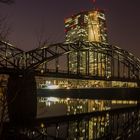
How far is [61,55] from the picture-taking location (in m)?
69.2

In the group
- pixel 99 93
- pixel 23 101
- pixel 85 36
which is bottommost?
pixel 23 101

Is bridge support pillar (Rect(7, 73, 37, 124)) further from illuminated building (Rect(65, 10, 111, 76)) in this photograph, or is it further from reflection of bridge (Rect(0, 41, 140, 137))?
illuminated building (Rect(65, 10, 111, 76))

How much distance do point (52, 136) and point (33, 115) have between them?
22.9 m

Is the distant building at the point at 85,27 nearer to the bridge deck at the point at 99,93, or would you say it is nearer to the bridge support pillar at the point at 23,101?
the bridge deck at the point at 99,93

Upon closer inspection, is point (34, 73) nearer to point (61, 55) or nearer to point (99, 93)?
point (61, 55)

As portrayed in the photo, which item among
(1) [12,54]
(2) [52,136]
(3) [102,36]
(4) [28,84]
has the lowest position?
(2) [52,136]

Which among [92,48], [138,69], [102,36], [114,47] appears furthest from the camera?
[102,36]

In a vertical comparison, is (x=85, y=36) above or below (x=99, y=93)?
above

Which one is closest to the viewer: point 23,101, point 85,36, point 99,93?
point 23,101

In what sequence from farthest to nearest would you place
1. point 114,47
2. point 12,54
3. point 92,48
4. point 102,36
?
1. point 102,36
2. point 114,47
3. point 92,48
4. point 12,54

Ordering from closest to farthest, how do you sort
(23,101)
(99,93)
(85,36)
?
1. (23,101)
2. (99,93)
3. (85,36)

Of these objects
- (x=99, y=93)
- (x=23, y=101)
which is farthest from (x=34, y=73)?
A: (x=99, y=93)

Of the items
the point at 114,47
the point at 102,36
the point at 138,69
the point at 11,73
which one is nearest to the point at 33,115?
the point at 11,73

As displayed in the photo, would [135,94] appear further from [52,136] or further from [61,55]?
[52,136]
